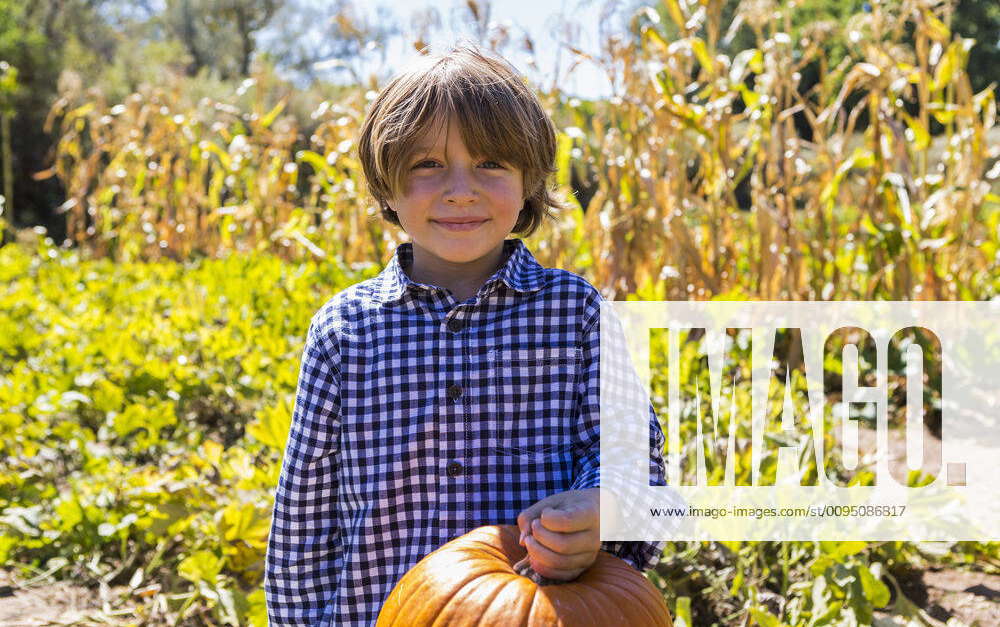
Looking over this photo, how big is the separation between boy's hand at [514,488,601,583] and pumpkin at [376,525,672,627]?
2 centimetres

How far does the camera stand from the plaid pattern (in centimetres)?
131

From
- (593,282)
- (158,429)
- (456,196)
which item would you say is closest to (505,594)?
(456,196)

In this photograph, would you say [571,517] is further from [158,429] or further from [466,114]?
[158,429]

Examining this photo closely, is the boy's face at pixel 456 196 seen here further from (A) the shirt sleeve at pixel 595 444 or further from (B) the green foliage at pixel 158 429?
(B) the green foliage at pixel 158 429

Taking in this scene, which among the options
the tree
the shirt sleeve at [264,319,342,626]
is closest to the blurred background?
the shirt sleeve at [264,319,342,626]

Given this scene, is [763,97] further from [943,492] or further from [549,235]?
[943,492]

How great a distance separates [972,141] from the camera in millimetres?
3352

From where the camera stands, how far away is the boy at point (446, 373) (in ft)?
4.28

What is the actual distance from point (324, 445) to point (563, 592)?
1.52 feet

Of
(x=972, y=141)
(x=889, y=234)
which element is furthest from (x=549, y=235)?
(x=972, y=141)

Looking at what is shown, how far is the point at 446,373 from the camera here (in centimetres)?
132

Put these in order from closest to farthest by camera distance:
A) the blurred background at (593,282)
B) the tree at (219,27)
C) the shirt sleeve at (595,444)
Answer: the shirt sleeve at (595,444)
the blurred background at (593,282)
the tree at (219,27)

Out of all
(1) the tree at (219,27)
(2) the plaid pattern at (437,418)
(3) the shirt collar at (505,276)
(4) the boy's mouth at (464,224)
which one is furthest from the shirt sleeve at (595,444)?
(1) the tree at (219,27)

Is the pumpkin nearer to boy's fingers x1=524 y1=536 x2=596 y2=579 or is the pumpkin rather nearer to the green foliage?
boy's fingers x1=524 y1=536 x2=596 y2=579
